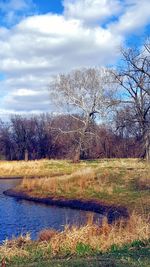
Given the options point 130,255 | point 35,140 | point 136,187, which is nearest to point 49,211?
point 136,187

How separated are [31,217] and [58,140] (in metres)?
43.4

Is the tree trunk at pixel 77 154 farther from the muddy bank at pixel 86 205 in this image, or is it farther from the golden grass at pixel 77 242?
the golden grass at pixel 77 242

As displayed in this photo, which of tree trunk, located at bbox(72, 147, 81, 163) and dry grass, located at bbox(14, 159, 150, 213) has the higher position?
tree trunk, located at bbox(72, 147, 81, 163)

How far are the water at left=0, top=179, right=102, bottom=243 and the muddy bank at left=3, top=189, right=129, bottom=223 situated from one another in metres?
0.59

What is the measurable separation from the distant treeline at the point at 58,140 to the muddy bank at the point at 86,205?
24.7m

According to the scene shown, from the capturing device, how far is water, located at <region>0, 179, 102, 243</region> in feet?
57.1

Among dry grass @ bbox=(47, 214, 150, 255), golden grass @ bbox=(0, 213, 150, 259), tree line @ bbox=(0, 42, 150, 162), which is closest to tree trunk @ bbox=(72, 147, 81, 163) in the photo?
tree line @ bbox=(0, 42, 150, 162)

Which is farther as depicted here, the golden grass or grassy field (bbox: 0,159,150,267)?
the golden grass

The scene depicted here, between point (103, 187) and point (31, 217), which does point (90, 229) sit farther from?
point (103, 187)

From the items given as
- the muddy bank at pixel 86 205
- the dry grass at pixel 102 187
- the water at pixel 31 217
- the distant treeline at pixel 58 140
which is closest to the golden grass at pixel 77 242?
the water at pixel 31 217

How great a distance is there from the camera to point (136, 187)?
25250 mm

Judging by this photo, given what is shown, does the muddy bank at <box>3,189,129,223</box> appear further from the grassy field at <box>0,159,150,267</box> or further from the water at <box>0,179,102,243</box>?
the water at <box>0,179,102,243</box>

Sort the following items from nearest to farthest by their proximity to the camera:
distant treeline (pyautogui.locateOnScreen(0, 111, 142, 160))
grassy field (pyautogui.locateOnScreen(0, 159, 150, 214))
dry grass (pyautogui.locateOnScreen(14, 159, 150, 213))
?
grassy field (pyautogui.locateOnScreen(0, 159, 150, 214)) < dry grass (pyautogui.locateOnScreen(14, 159, 150, 213)) < distant treeline (pyautogui.locateOnScreen(0, 111, 142, 160))

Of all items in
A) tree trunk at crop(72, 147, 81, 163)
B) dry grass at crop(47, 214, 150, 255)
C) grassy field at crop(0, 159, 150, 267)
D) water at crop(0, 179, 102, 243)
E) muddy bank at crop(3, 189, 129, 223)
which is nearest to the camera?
grassy field at crop(0, 159, 150, 267)
